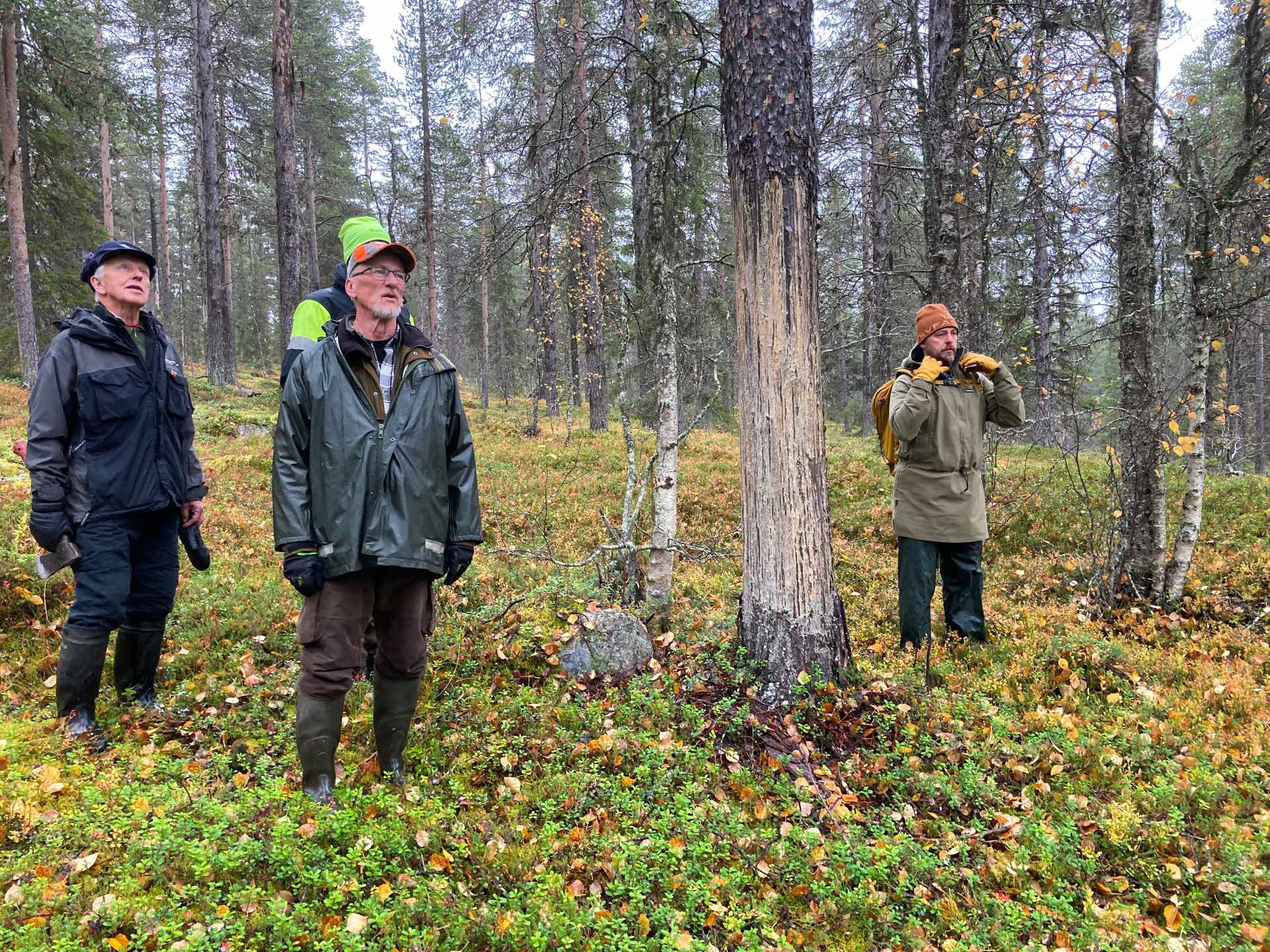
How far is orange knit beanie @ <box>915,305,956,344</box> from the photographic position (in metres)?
4.76

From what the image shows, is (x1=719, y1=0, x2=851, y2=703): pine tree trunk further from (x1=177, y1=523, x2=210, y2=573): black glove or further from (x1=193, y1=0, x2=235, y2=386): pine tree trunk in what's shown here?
(x1=193, y1=0, x2=235, y2=386): pine tree trunk

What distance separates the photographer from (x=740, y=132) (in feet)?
12.7

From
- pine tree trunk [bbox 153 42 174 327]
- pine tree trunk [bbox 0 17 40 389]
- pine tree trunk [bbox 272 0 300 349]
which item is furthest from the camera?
pine tree trunk [bbox 153 42 174 327]

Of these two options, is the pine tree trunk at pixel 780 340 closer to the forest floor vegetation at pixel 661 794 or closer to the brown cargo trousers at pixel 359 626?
the forest floor vegetation at pixel 661 794

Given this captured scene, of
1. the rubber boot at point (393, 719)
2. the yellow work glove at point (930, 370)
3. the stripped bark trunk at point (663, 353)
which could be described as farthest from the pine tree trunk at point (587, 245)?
the rubber boot at point (393, 719)

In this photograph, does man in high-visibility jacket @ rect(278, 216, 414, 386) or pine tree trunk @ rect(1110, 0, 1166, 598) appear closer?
man in high-visibility jacket @ rect(278, 216, 414, 386)

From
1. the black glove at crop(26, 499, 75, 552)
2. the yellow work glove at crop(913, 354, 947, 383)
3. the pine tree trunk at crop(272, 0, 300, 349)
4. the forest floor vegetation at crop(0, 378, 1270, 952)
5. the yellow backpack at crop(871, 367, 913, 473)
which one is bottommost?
the forest floor vegetation at crop(0, 378, 1270, 952)

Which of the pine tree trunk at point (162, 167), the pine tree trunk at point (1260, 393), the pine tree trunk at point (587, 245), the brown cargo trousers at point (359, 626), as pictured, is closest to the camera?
the brown cargo trousers at point (359, 626)

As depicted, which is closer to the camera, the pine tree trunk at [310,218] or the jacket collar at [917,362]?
the jacket collar at [917,362]

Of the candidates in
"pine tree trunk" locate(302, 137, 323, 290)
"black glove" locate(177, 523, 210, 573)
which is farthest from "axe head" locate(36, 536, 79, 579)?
"pine tree trunk" locate(302, 137, 323, 290)

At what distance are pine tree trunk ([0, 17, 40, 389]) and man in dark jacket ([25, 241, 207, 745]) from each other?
13.4 m

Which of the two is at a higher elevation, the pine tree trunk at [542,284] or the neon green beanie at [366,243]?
the pine tree trunk at [542,284]

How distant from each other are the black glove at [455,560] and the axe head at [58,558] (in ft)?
6.72

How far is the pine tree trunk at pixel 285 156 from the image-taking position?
1162 centimetres
